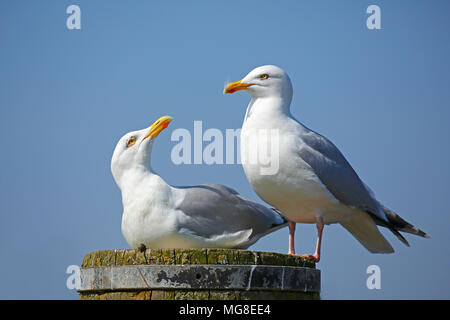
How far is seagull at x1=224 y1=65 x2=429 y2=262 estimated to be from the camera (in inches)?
251

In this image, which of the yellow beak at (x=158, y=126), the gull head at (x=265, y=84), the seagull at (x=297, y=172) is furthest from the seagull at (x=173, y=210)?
the gull head at (x=265, y=84)

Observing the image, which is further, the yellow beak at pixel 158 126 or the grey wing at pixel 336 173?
the yellow beak at pixel 158 126

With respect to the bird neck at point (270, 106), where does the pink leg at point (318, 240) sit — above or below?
below

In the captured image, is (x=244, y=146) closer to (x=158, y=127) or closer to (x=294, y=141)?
(x=294, y=141)

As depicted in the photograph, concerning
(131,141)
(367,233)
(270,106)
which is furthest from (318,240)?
(131,141)

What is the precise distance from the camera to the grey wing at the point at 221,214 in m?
6.33

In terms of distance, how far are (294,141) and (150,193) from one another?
1.57 metres

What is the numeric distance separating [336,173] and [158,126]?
200 centimetres

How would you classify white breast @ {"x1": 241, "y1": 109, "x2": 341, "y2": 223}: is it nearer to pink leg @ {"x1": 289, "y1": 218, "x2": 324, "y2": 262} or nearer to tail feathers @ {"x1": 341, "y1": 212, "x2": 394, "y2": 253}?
pink leg @ {"x1": 289, "y1": 218, "x2": 324, "y2": 262}

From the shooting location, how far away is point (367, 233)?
23.7ft

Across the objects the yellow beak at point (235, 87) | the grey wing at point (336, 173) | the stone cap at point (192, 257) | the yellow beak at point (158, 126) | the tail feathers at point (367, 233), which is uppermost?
the yellow beak at point (235, 87)

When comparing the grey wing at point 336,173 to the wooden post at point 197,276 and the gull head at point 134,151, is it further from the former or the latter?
the wooden post at point 197,276

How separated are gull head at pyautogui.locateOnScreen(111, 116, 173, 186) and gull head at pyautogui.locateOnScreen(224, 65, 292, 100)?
0.92 m
